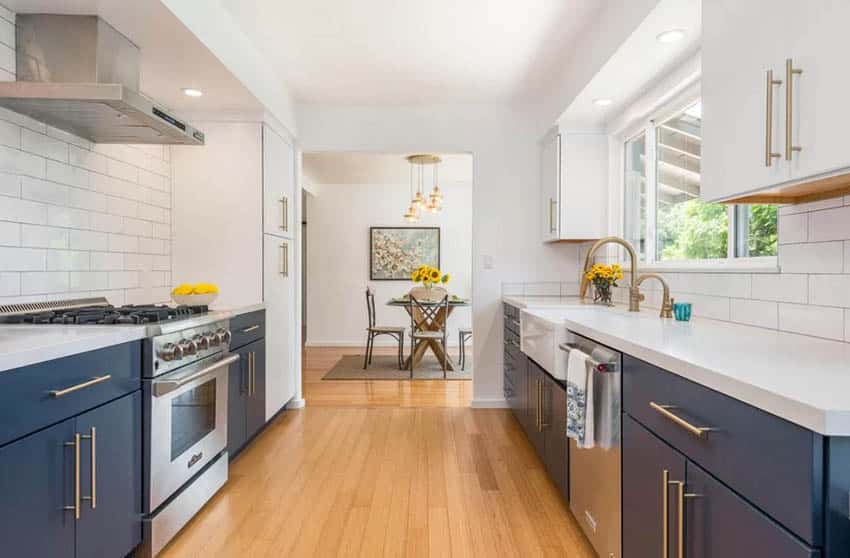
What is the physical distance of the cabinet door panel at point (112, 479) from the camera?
1.58 m

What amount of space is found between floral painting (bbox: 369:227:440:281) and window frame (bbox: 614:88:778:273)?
415 centimetres

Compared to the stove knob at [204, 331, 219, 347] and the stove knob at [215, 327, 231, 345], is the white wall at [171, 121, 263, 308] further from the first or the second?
the stove knob at [204, 331, 219, 347]

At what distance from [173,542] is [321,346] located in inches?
211

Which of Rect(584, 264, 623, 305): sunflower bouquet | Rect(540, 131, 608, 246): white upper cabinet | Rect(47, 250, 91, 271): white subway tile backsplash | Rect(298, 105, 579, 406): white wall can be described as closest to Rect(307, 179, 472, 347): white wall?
Rect(298, 105, 579, 406): white wall

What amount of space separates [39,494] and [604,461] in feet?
5.59

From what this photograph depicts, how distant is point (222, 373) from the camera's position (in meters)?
2.61

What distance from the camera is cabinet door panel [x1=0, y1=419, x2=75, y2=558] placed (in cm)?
129

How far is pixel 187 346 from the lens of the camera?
2.21 metres

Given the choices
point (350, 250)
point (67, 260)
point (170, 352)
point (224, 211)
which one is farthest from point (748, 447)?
point (350, 250)

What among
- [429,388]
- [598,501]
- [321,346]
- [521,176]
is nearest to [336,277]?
[321,346]

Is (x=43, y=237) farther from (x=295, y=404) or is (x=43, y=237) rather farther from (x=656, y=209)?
(x=656, y=209)

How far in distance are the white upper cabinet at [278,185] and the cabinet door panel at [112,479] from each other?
Answer: 1834 mm

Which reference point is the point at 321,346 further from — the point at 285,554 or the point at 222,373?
the point at 285,554

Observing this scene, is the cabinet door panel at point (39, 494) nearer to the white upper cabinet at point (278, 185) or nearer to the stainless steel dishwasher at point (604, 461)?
the stainless steel dishwasher at point (604, 461)
